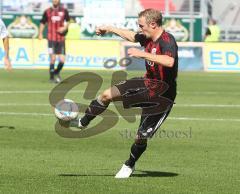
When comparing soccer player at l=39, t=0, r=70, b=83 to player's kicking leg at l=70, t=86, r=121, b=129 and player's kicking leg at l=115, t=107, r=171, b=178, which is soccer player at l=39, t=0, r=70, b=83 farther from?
player's kicking leg at l=115, t=107, r=171, b=178

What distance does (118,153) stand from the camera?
45.4 feet

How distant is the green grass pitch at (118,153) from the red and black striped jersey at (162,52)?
136cm

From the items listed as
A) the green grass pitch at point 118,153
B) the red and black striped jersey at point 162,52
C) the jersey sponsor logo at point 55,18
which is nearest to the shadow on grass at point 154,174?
the green grass pitch at point 118,153

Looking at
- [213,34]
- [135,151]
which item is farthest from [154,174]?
[213,34]

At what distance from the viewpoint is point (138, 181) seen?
11.0 metres

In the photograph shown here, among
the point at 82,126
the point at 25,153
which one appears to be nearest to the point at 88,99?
the point at 25,153

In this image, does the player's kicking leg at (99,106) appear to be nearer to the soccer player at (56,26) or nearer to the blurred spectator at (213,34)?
the soccer player at (56,26)

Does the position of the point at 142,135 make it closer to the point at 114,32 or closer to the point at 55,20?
the point at 114,32

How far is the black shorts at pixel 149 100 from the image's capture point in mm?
11188

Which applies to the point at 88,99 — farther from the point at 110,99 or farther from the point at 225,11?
the point at 225,11

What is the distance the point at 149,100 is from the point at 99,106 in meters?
0.69

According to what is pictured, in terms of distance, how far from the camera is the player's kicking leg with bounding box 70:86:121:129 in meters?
11.4

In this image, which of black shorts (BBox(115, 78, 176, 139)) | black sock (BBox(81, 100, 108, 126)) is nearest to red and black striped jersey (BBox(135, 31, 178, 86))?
black shorts (BBox(115, 78, 176, 139))

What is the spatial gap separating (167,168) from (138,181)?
4.58 ft
